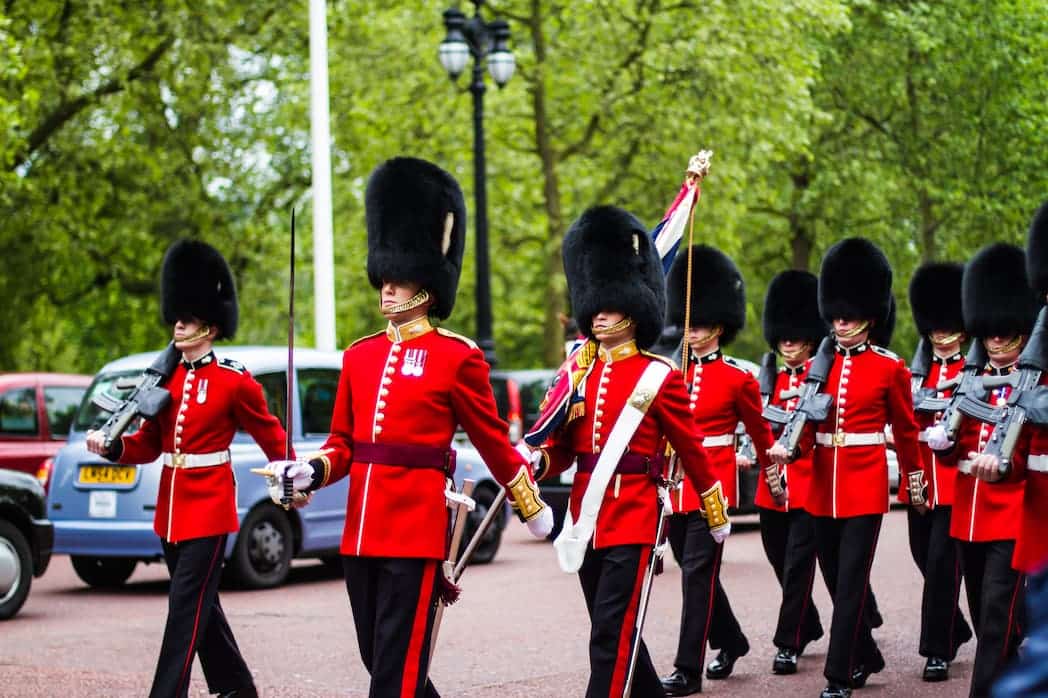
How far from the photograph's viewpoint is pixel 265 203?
95.0 ft

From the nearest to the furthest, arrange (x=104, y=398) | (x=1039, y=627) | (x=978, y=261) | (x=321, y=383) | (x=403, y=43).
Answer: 1. (x=1039, y=627)
2. (x=104, y=398)
3. (x=978, y=261)
4. (x=321, y=383)
5. (x=403, y=43)

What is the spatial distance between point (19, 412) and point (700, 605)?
27.1 feet

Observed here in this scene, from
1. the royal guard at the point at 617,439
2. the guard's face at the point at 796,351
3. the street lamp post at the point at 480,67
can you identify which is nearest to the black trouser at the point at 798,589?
the guard's face at the point at 796,351

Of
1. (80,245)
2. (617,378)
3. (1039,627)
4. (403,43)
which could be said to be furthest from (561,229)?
(1039,627)

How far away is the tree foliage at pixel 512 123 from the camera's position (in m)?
25.6

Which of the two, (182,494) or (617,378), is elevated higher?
(617,378)

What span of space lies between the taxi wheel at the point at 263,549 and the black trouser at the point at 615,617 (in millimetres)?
6131

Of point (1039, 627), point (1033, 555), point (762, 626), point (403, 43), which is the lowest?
point (762, 626)

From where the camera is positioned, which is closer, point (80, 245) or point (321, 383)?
point (321, 383)

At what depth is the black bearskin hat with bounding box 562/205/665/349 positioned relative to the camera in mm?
6789

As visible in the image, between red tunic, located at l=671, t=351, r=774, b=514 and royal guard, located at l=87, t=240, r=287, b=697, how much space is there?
2.39 meters

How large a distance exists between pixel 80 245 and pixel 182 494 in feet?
67.2

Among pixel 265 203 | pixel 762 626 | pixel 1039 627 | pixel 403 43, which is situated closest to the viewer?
pixel 1039 627

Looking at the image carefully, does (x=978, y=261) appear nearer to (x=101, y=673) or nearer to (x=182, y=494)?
(x=182, y=494)
